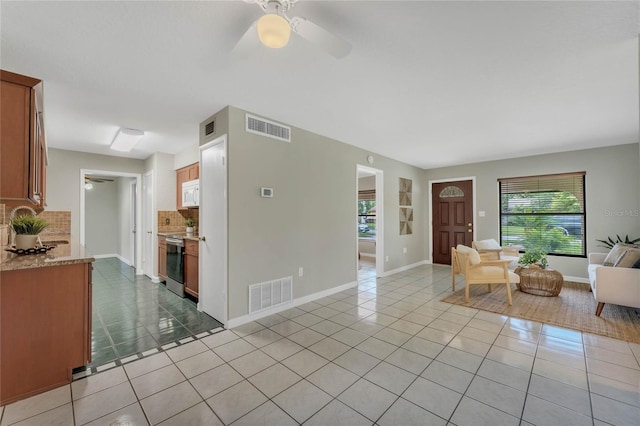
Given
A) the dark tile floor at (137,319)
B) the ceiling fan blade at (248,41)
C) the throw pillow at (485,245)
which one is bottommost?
the dark tile floor at (137,319)

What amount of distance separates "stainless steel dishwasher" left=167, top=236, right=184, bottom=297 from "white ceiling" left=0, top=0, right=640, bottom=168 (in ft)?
5.53

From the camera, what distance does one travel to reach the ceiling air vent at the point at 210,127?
327cm

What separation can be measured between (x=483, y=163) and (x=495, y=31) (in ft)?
15.9

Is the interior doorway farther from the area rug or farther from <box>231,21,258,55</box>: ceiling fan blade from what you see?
<box>231,21,258,55</box>: ceiling fan blade

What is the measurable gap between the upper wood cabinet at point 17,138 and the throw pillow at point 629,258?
596 centimetres

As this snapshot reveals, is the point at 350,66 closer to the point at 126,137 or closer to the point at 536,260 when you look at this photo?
the point at 126,137

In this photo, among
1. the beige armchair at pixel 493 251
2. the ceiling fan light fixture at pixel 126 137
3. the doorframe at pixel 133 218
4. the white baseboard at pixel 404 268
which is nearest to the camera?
the ceiling fan light fixture at pixel 126 137

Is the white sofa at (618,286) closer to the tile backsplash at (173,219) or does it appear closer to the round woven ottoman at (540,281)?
the round woven ottoman at (540,281)

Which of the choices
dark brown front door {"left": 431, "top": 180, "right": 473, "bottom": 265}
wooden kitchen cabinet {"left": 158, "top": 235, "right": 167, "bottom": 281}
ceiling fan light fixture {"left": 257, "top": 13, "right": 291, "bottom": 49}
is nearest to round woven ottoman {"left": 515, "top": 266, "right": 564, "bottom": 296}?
dark brown front door {"left": 431, "top": 180, "right": 473, "bottom": 265}

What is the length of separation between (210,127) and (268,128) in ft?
2.34

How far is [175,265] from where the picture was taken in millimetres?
4246

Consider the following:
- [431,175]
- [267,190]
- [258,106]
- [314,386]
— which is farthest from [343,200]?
[431,175]

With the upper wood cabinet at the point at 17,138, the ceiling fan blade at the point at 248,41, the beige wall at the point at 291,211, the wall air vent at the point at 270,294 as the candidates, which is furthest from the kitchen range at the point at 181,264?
the ceiling fan blade at the point at 248,41

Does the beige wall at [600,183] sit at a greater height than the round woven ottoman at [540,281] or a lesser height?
greater
